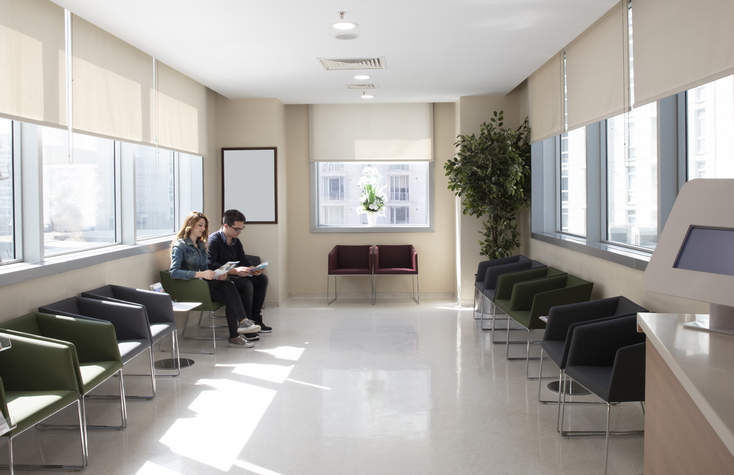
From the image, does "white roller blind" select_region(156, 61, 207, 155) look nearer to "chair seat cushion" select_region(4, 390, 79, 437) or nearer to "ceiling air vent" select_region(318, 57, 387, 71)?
"ceiling air vent" select_region(318, 57, 387, 71)

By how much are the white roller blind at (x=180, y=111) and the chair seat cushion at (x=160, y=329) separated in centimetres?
220

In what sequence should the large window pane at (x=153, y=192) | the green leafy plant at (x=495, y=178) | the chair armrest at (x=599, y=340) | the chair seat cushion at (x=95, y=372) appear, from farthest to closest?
the green leafy plant at (x=495, y=178) < the large window pane at (x=153, y=192) < the chair armrest at (x=599, y=340) < the chair seat cushion at (x=95, y=372)

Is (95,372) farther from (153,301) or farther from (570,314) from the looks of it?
(570,314)

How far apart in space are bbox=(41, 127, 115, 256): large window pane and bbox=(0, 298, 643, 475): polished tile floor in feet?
4.57

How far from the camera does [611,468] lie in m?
3.34

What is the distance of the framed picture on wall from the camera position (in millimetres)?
8273

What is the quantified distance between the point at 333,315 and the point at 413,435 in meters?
4.05

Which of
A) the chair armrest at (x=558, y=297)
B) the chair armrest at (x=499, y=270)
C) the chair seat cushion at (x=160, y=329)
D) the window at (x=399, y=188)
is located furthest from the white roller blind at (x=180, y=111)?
the chair armrest at (x=558, y=297)

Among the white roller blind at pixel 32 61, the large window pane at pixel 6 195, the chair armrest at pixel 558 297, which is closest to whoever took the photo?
the white roller blind at pixel 32 61

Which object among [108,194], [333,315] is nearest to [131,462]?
[108,194]

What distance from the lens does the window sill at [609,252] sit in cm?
446

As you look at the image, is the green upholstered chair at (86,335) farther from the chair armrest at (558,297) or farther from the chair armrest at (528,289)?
the chair armrest at (528,289)

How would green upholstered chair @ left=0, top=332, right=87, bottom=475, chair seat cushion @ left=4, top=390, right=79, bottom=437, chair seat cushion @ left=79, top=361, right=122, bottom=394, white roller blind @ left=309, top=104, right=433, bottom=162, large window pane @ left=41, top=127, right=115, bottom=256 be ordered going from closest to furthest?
chair seat cushion @ left=4, top=390, right=79, bottom=437
green upholstered chair @ left=0, top=332, right=87, bottom=475
chair seat cushion @ left=79, top=361, right=122, bottom=394
large window pane @ left=41, top=127, right=115, bottom=256
white roller blind @ left=309, top=104, right=433, bottom=162

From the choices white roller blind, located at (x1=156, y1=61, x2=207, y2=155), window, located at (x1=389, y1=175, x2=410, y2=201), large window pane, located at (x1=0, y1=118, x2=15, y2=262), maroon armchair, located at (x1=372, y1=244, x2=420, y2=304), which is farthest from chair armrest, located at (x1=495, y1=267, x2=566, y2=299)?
large window pane, located at (x1=0, y1=118, x2=15, y2=262)
